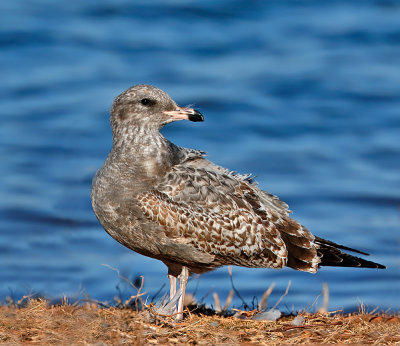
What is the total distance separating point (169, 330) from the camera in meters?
6.70

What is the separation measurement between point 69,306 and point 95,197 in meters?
1.09

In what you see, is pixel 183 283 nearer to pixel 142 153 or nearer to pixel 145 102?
pixel 142 153

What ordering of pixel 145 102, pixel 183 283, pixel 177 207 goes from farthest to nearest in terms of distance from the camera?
pixel 145 102, pixel 183 283, pixel 177 207

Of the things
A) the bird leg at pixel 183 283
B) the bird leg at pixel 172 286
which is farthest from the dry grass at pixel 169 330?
the bird leg at pixel 172 286

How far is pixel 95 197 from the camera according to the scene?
795 centimetres

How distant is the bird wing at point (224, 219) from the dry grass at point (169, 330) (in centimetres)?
79

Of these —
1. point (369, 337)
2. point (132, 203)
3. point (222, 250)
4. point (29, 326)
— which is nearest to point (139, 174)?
point (132, 203)

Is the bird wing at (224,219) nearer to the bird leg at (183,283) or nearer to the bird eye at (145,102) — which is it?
the bird leg at (183,283)

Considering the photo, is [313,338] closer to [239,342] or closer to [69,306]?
[239,342]

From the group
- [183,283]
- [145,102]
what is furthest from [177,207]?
[145,102]

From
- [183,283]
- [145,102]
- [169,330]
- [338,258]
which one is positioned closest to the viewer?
[169,330]

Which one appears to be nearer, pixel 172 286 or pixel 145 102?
pixel 145 102

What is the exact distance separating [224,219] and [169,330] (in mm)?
1652

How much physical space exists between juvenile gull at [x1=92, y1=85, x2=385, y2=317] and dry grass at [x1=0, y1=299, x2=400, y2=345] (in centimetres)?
70
